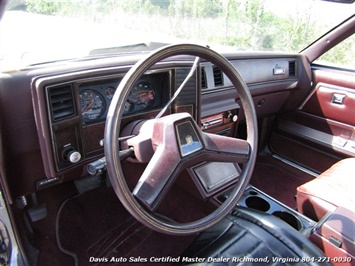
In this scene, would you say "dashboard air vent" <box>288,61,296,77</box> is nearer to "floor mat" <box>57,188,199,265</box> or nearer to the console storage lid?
the console storage lid

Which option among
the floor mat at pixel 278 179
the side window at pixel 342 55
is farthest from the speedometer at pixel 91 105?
the side window at pixel 342 55

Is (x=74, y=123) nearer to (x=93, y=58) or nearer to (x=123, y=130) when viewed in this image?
(x=123, y=130)

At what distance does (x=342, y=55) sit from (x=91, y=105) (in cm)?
214

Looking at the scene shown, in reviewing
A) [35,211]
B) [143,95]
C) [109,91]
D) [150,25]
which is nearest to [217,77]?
[150,25]

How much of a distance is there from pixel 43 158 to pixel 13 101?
260 millimetres

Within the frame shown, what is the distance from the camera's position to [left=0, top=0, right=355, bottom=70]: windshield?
4.37 feet

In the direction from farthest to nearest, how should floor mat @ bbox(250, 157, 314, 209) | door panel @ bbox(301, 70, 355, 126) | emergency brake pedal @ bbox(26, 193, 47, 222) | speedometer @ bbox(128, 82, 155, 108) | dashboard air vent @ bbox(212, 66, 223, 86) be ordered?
floor mat @ bbox(250, 157, 314, 209) → door panel @ bbox(301, 70, 355, 126) → dashboard air vent @ bbox(212, 66, 223, 86) → emergency brake pedal @ bbox(26, 193, 47, 222) → speedometer @ bbox(128, 82, 155, 108)

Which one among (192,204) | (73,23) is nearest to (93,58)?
(73,23)

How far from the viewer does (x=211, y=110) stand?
6.88ft

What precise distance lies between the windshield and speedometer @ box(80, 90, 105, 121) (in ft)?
0.82

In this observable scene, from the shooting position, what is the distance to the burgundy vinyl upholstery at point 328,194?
1.62 metres

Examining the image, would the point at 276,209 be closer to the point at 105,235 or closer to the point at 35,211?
the point at 105,235

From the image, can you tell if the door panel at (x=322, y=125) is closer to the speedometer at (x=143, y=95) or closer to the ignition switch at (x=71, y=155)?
the speedometer at (x=143, y=95)

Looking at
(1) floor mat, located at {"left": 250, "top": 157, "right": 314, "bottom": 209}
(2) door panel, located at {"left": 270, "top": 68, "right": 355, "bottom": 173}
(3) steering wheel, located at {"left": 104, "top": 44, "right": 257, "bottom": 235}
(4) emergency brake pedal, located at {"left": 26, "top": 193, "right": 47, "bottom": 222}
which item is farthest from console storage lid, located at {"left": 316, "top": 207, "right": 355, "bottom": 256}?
(4) emergency brake pedal, located at {"left": 26, "top": 193, "right": 47, "bottom": 222}
